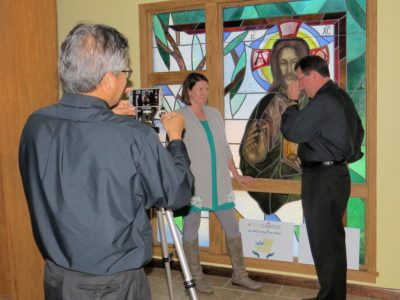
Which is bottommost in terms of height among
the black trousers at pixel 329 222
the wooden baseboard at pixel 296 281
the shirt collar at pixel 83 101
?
the wooden baseboard at pixel 296 281

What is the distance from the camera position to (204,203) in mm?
3039

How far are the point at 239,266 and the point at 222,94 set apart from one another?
1299mm

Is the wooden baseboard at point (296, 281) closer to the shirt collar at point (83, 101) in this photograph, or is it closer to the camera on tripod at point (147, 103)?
the camera on tripod at point (147, 103)

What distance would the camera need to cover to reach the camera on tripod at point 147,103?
68.2 inches

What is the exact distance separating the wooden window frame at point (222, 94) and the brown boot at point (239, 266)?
215 millimetres

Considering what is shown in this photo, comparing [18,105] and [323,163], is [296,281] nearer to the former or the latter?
[323,163]

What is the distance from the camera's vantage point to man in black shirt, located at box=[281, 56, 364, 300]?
252 centimetres

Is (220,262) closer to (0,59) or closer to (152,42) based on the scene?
(152,42)

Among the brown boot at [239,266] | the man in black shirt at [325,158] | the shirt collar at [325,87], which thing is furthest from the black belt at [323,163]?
the brown boot at [239,266]

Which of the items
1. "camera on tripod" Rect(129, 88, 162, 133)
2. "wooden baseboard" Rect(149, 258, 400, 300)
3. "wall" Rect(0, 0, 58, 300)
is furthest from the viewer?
"wooden baseboard" Rect(149, 258, 400, 300)

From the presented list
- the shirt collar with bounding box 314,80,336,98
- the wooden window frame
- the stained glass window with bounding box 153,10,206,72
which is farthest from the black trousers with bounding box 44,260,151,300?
the stained glass window with bounding box 153,10,206,72

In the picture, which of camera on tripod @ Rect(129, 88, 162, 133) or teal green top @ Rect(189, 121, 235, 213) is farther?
teal green top @ Rect(189, 121, 235, 213)

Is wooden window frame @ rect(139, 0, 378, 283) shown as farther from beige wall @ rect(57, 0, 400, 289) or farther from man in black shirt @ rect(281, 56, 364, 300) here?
man in black shirt @ rect(281, 56, 364, 300)
